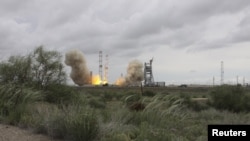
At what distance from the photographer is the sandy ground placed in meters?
13.5

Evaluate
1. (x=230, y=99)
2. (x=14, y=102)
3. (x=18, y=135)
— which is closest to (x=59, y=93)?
(x=14, y=102)

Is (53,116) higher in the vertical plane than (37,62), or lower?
lower

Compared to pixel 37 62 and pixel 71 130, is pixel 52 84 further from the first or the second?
pixel 71 130

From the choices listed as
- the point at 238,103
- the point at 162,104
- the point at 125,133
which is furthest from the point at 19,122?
the point at 238,103

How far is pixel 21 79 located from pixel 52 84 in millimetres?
2039

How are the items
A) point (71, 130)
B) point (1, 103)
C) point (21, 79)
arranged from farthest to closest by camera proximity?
point (21, 79)
point (1, 103)
point (71, 130)

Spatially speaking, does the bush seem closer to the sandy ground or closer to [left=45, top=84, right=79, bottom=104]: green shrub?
[left=45, top=84, right=79, bottom=104]: green shrub

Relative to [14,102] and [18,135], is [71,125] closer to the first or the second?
[18,135]

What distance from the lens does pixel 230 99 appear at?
40156 mm

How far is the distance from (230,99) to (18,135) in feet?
96.0

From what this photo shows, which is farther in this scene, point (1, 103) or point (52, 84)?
point (52, 84)

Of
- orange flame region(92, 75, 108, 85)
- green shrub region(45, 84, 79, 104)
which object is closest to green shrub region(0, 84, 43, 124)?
green shrub region(45, 84, 79, 104)

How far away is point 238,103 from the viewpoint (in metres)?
39.8

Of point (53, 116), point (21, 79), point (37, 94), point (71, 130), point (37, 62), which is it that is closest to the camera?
point (71, 130)
